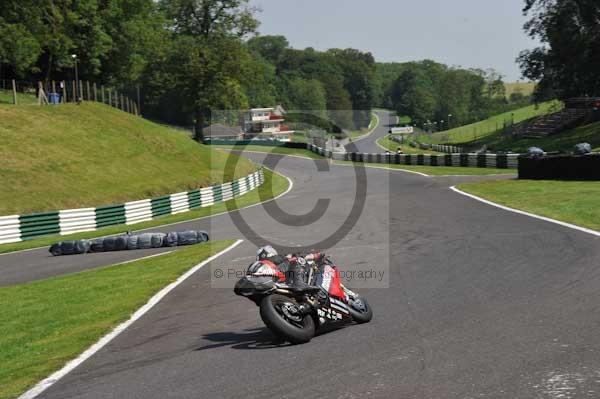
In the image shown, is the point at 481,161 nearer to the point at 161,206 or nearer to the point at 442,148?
the point at 161,206

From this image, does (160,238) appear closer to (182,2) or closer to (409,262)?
(409,262)

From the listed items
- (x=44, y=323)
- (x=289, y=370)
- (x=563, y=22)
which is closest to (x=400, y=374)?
(x=289, y=370)

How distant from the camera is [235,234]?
24.5 meters

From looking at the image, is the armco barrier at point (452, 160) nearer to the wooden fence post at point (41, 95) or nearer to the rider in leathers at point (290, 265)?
the wooden fence post at point (41, 95)

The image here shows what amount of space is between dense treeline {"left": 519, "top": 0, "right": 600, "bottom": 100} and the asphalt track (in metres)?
59.6

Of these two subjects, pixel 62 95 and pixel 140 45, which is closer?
pixel 62 95

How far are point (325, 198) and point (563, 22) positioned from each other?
158 ft

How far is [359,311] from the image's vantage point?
976cm

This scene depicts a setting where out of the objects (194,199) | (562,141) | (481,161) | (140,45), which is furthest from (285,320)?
(140,45)

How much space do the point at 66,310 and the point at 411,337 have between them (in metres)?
6.97

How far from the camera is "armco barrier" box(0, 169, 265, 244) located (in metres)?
29.7

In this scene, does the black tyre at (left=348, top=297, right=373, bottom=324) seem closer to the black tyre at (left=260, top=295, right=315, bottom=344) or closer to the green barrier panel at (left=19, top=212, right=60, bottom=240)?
the black tyre at (left=260, top=295, right=315, bottom=344)

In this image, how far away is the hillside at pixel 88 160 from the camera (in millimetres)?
41344

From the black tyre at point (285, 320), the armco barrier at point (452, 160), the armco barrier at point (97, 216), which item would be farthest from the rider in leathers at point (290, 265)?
the armco barrier at point (452, 160)
